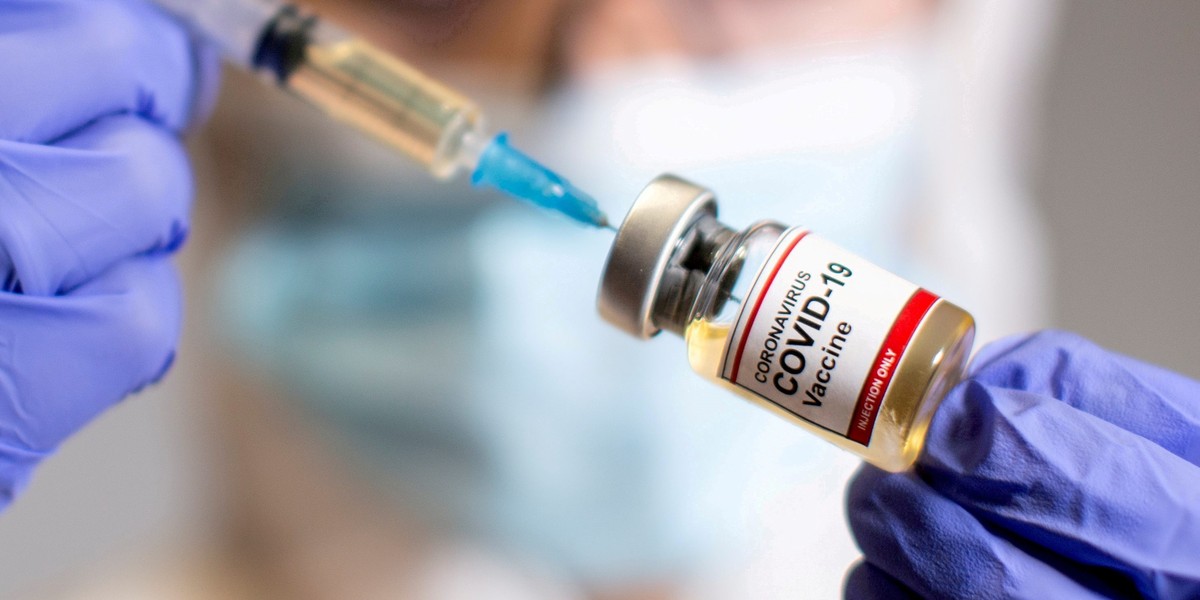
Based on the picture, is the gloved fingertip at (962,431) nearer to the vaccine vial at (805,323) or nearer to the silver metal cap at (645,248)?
the vaccine vial at (805,323)

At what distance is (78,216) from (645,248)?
446 millimetres

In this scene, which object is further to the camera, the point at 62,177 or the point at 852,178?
the point at 852,178

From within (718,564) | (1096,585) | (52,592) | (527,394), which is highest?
(1096,585)

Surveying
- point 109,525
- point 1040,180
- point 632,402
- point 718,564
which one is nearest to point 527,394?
point 632,402

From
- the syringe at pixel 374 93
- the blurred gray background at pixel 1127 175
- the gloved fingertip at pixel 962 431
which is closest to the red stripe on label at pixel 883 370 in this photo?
the gloved fingertip at pixel 962 431

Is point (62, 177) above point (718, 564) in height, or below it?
above

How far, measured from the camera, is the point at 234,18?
82 centimetres

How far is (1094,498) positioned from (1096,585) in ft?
0.24

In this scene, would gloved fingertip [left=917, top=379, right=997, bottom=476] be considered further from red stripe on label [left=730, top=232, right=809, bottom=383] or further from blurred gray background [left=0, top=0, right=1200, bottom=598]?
blurred gray background [left=0, top=0, right=1200, bottom=598]

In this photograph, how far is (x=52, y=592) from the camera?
1292 millimetres

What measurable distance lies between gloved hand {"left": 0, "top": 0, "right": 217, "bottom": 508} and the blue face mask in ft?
0.82

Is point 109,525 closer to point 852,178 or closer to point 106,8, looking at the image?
point 106,8

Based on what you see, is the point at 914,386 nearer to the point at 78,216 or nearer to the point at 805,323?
the point at 805,323

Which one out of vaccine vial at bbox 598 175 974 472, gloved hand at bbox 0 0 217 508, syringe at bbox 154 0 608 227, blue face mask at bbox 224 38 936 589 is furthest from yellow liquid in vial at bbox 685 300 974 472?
gloved hand at bbox 0 0 217 508
